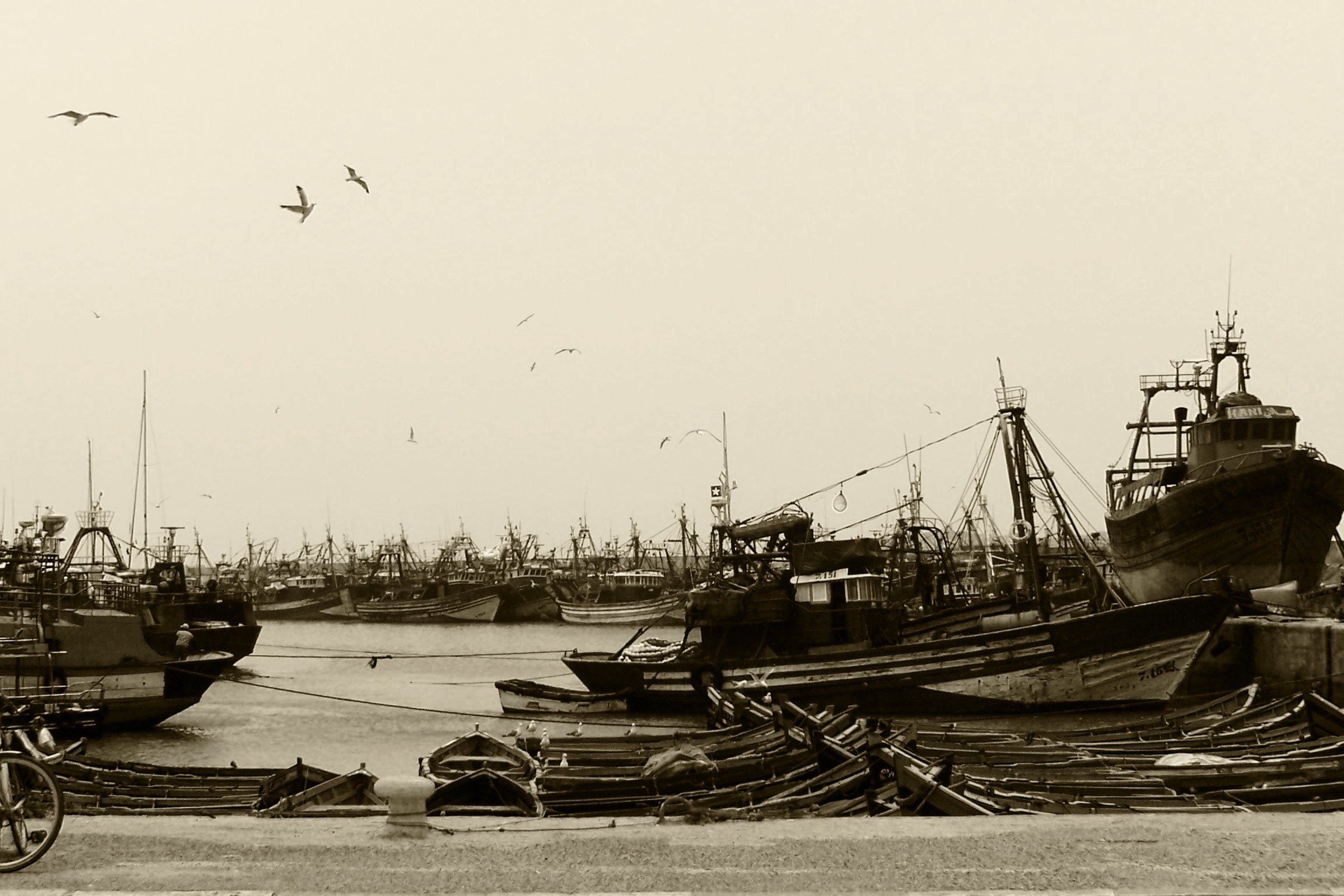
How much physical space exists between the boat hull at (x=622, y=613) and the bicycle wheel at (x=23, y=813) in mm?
85445

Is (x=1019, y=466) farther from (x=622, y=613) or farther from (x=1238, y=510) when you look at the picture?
(x=622, y=613)

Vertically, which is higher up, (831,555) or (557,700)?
(831,555)

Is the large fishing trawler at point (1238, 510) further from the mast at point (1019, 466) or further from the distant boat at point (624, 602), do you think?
the distant boat at point (624, 602)

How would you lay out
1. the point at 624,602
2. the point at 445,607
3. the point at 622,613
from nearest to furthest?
the point at 622,613
the point at 624,602
the point at 445,607

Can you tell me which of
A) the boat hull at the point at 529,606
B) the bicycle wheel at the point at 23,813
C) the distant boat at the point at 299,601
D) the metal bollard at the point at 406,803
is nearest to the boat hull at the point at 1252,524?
the metal bollard at the point at 406,803

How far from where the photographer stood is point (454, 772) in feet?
60.7

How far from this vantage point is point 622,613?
100 m

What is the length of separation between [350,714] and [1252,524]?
2951 cm

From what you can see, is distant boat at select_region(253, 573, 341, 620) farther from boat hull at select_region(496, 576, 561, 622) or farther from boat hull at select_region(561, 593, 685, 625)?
boat hull at select_region(561, 593, 685, 625)

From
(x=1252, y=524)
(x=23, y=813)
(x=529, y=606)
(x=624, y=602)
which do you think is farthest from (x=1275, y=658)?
(x=529, y=606)

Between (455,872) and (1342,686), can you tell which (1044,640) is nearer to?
(1342,686)

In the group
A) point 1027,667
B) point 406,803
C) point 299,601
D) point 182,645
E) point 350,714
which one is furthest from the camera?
point 299,601

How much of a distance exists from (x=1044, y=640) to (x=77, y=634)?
24.4 metres

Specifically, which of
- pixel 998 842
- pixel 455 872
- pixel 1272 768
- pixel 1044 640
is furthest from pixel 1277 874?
pixel 1044 640
